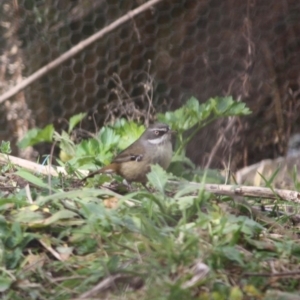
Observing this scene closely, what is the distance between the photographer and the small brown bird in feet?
14.0

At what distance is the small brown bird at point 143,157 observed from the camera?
168 inches

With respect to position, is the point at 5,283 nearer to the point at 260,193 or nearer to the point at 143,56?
the point at 260,193

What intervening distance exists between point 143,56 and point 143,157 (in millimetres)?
2588

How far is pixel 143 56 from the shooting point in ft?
22.6

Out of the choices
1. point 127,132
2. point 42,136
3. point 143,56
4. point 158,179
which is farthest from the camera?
point 143,56

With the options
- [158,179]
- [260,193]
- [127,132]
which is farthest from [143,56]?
[158,179]

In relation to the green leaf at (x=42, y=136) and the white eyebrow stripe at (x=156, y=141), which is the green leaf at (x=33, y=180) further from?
the green leaf at (x=42, y=136)

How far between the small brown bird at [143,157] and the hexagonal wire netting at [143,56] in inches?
86.1

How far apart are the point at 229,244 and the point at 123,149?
2.07m

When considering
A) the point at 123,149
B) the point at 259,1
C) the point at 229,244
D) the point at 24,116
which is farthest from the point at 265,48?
the point at 229,244

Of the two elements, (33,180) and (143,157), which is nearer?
(33,180)

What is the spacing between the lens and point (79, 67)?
22.7ft

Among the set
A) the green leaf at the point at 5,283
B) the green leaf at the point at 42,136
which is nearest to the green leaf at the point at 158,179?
the green leaf at the point at 5,283

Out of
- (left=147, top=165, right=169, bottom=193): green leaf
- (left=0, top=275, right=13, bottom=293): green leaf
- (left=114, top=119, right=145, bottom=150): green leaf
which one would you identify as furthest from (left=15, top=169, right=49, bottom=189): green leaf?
(left=114, top=119, right=145, bottom=150): green leaf
